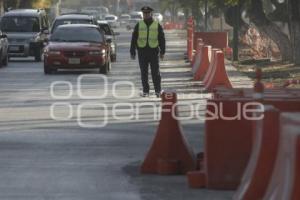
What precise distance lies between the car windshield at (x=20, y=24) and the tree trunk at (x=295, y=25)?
12.1m

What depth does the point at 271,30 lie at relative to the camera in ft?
122

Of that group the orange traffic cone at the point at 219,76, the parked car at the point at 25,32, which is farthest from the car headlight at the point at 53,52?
the orange traffic cone at the point at 219,76

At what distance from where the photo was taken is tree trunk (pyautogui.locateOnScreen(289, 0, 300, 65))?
30.9 meters

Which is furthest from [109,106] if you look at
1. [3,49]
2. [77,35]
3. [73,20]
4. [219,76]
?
[73,20]

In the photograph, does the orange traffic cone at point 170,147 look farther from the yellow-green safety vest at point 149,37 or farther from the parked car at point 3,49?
the parked car at point 3,49

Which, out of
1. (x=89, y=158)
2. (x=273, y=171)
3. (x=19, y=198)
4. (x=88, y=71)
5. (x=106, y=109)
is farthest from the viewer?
(x=88, y=71)

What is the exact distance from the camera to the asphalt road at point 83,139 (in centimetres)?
1045

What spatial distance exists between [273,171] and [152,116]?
30.8 ft

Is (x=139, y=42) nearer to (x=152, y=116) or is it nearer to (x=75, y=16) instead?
(x=152, y=116)

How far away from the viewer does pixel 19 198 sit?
9914 millimetres

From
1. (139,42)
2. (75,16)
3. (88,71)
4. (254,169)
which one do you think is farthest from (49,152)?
(75,16)

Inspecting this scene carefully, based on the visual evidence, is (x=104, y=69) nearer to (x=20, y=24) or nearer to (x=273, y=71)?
(x=273, y=71)

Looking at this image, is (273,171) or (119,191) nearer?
(273,171)

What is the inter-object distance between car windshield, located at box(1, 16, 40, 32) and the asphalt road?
40.0ft
